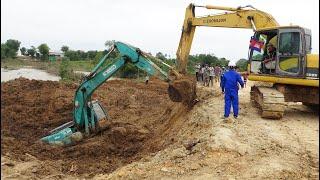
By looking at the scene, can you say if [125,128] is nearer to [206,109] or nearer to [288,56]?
[206,109]

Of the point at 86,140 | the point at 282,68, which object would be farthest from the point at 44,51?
the point at 282,68

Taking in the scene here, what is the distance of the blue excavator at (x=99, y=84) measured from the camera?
12.2 m

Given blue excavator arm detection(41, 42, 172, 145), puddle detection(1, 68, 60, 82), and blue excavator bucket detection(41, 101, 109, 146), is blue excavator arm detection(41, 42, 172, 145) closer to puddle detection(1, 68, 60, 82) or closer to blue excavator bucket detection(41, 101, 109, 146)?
blue excavator bucket detection(41, 101, 109, 146)

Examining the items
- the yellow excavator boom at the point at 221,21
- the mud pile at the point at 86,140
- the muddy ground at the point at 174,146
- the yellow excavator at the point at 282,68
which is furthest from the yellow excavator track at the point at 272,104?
the yellow excavator boom at the point at 221,21

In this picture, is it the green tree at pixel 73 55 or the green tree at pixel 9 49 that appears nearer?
the green tree at pixel 9 49

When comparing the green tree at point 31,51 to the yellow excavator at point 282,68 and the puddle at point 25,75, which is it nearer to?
the puddle at point 25,75

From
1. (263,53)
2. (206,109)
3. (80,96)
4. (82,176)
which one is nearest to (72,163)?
(82,176)

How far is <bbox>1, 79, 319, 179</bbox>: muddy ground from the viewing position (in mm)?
8542

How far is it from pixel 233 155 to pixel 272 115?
3.38 m

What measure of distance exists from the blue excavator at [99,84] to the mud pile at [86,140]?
0.35m

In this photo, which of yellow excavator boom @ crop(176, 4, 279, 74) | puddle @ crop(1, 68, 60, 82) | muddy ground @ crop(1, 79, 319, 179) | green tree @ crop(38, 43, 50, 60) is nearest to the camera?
muddy ground @ crop(1, 79, 319, 179)

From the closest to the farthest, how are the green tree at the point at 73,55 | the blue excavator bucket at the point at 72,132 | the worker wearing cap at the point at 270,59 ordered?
the blue excavator bucket at the point at 72,132
the worker wearing cap at the point at 270,59
the green tree at the point at 73,55

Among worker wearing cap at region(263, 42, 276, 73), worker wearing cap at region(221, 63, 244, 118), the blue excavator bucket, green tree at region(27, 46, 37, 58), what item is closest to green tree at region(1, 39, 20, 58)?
the blue excavator bucket

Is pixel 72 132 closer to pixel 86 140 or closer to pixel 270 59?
pixel 86 140
